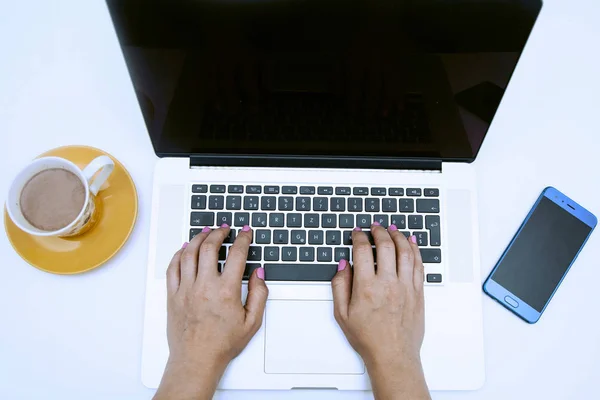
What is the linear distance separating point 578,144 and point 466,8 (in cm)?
37

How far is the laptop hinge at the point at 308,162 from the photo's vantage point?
651 mm

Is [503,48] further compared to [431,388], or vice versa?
[431,388]

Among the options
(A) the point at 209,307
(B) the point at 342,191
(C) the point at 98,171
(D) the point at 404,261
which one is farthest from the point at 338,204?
(C) the point at 98,171

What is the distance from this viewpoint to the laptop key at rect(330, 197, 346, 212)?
646mm

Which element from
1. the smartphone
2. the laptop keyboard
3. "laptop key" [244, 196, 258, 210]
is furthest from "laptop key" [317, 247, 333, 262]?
the smartphone

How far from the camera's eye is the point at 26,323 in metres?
0.64

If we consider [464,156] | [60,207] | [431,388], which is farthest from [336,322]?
[60,207]

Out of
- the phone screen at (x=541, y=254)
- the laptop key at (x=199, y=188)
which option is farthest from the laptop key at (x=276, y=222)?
the phone screen at (x=541, y=254)

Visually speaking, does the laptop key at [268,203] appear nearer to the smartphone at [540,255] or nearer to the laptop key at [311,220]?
the laptop key at [311,220]

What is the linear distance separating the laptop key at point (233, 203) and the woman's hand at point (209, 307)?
0.13 feet

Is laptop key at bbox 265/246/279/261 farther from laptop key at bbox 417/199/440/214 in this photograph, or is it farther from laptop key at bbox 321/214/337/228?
laptop key at bbox 417/199/440/214

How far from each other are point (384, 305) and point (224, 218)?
9.9 inches

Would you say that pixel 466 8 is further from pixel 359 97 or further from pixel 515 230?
pixel 515 230

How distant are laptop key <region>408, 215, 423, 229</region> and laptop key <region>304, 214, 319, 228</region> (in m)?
0.13
